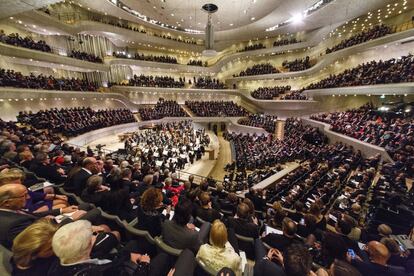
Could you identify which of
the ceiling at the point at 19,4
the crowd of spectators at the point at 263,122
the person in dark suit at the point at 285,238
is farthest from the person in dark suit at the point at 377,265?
the crowd of spectators at the point at 263,122

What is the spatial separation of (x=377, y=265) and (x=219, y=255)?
1.74 m

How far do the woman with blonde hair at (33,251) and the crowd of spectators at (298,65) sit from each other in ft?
82.5

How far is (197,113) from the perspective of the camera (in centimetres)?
2267

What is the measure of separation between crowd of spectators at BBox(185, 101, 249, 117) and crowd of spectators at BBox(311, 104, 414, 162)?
35.2ft

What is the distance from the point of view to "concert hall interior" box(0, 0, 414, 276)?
5.99ft

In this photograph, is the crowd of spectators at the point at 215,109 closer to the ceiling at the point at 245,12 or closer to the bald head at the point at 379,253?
the ceiling at the point at 245,12

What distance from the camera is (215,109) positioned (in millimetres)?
23688

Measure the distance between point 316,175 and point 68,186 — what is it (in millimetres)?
6470

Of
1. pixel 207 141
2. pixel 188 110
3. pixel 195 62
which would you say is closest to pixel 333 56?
pixel 207 141

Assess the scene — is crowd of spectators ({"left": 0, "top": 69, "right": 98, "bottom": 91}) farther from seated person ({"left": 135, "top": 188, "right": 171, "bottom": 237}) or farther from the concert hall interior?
seated person ({"left": 135, "top": 188, "right": 171, "bottom": 237})

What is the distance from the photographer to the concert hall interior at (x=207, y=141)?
5.99ft

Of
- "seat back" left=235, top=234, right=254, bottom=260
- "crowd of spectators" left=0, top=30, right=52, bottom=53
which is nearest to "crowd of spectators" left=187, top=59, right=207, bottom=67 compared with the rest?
"crowd of spectators" left=0, top=30, right=52, bottom=53

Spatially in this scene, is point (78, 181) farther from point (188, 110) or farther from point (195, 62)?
point (195, 62)

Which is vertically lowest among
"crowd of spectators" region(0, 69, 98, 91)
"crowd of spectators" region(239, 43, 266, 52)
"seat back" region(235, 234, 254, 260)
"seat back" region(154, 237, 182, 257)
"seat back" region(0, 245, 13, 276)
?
"seat back" region(235, 234, 254, 260)
